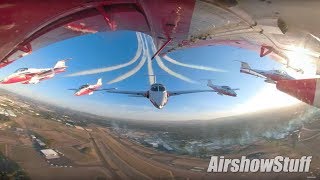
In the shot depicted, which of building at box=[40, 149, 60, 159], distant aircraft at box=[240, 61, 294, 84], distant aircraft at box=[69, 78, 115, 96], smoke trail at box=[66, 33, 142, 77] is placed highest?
distant aircraft at box=[240, 61, 294, 84]

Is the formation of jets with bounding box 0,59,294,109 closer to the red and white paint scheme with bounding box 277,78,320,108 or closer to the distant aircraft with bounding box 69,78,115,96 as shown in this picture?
the distant aircraft with bounding box 69,78,115,96

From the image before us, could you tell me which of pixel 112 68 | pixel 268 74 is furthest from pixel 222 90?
pixel 112 68

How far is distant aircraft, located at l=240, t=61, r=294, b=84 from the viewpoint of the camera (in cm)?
291

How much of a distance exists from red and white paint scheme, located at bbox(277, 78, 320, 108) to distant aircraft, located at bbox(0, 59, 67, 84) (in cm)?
131

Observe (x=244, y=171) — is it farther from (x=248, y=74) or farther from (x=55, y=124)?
(x=55, y=124)

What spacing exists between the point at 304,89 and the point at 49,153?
1628 millimetres

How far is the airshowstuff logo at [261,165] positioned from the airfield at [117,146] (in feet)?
0.12

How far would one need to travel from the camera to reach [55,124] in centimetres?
298

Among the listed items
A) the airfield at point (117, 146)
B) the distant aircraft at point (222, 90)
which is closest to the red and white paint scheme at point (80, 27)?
the airfield at point (117, 146)

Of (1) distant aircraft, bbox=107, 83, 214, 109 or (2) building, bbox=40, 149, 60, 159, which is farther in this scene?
(2) building, bbox=40, 149, 60, 159

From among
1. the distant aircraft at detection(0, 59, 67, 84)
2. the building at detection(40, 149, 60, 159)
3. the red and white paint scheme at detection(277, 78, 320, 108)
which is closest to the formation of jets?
the distant aircraft at detection(0, 59, 67, 84)

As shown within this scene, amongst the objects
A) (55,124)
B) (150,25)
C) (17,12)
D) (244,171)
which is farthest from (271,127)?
(17,12)

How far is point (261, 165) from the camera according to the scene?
3164mm

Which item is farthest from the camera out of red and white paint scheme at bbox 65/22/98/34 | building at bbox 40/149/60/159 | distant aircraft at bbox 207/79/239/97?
building at bbox 40/149/60/159
